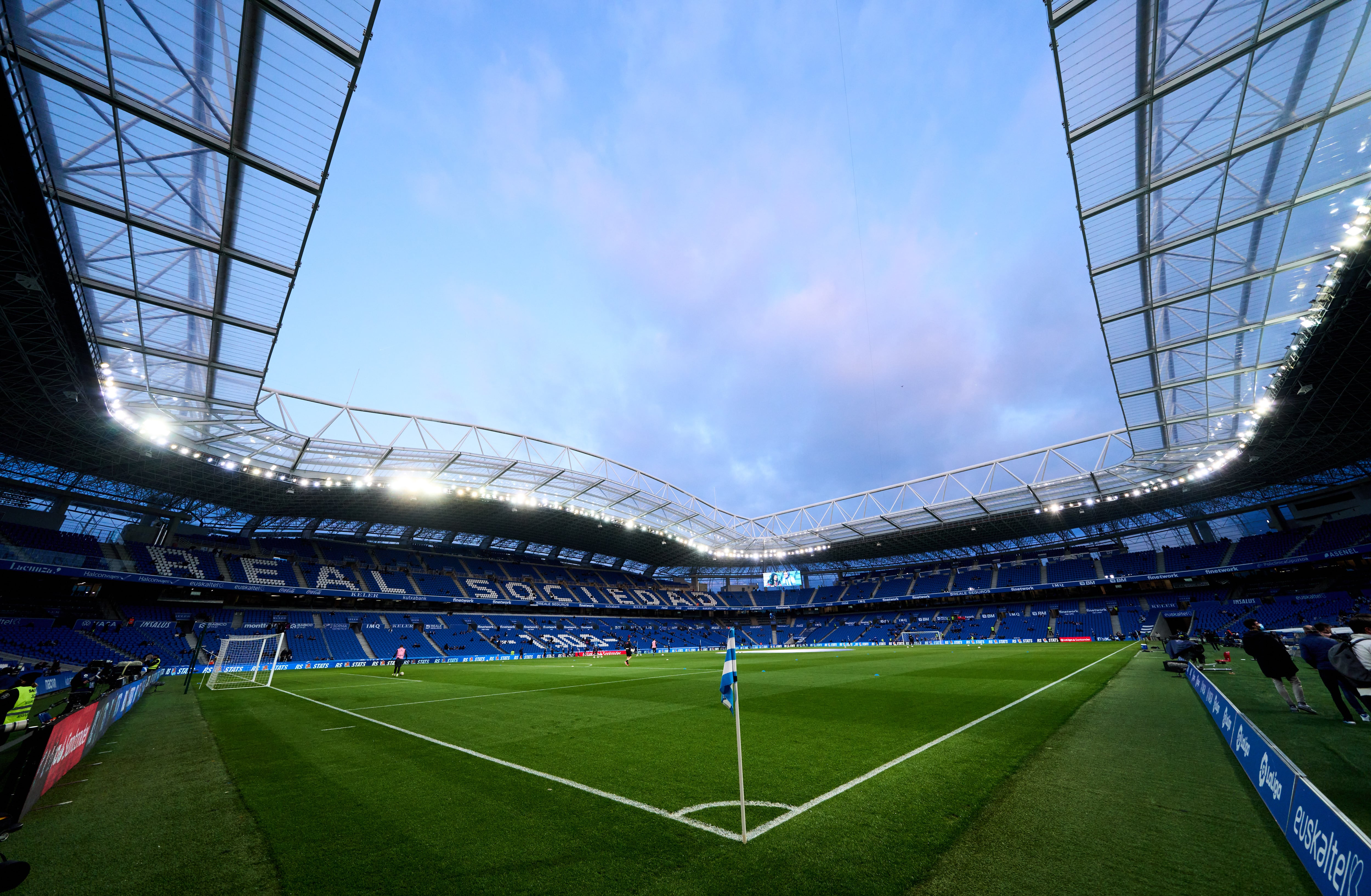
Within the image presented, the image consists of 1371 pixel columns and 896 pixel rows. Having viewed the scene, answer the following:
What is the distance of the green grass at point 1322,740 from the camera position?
17.4 ft

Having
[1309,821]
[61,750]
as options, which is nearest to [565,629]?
[61,750]

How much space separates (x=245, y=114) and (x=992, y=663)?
30.8 meters

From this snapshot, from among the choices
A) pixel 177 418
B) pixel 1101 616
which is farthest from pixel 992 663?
pixel 1101 616

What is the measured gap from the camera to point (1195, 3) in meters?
11.2

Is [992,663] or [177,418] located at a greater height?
[177,418]

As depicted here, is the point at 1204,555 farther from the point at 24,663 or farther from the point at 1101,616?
the point at 24,663

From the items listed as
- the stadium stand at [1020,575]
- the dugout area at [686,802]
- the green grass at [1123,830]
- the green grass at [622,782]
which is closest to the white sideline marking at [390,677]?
the green grass at [622,782]

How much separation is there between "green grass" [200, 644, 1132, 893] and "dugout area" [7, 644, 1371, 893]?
0.04 metres

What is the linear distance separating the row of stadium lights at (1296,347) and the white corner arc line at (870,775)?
15827 mm

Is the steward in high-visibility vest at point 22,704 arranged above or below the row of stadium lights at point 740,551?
below

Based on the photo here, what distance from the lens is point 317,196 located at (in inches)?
559

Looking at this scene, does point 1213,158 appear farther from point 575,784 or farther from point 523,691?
point 523,691

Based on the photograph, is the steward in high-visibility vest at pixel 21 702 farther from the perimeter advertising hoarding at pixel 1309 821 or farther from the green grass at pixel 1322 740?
the green grass at pixel 1322 740

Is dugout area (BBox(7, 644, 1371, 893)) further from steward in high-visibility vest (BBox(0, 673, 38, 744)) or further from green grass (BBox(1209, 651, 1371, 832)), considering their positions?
steward in high-visibility vest (BBox(0, 673, 38, 744))
